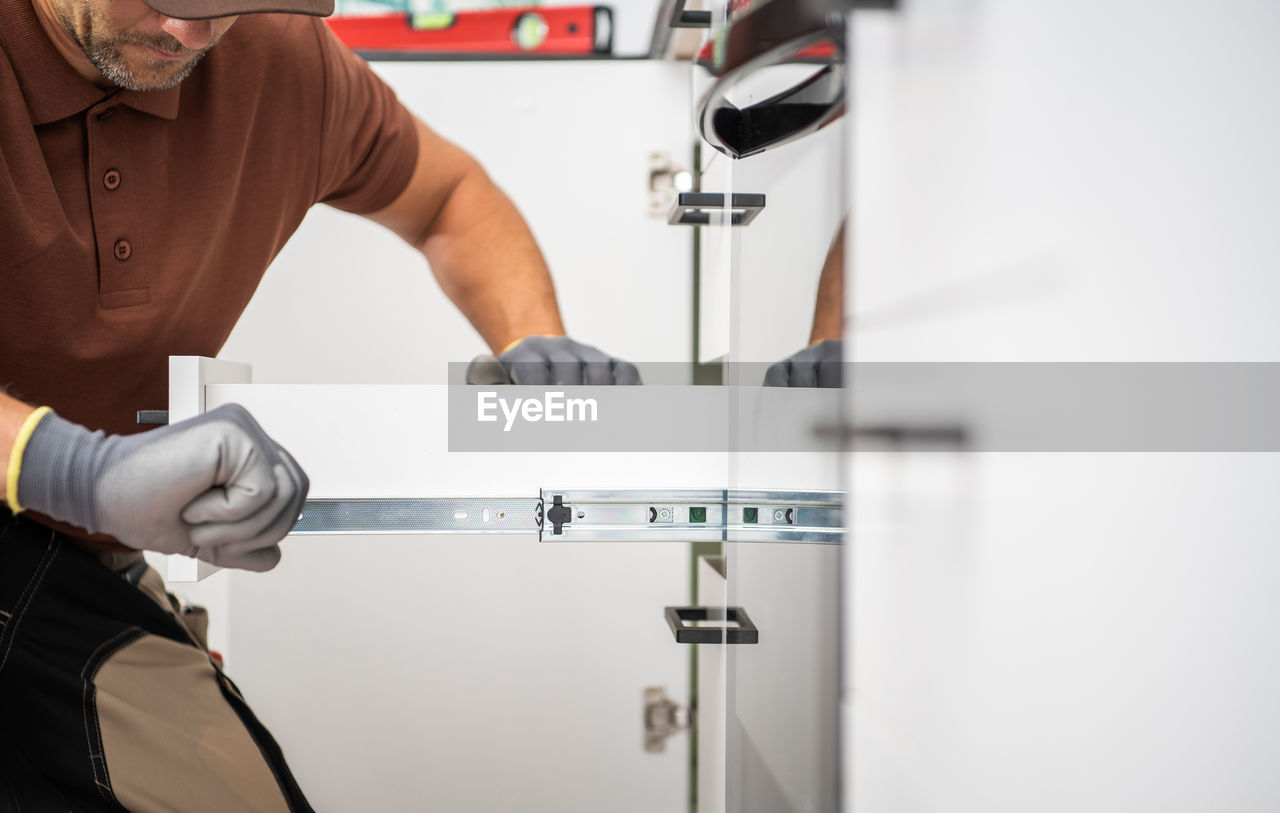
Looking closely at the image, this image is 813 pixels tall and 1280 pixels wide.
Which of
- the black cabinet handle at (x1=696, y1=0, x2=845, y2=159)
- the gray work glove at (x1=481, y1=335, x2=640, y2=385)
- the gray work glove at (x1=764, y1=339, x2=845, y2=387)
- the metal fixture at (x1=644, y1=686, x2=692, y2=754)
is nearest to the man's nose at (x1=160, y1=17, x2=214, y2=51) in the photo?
the gray work glove at (x1=481, y1=335, x2=640, y2=385)

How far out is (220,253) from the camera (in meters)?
0.88

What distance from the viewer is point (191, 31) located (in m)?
0.69

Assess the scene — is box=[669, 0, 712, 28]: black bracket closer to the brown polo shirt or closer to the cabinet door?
the cabinet door

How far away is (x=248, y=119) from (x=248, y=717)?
0.60 meters

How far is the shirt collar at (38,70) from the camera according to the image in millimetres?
688

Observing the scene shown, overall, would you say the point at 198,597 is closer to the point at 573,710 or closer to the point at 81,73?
the point at 573,710

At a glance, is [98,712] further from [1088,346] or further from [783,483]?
[1088,346]

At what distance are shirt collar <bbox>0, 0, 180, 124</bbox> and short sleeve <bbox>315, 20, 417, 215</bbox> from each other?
A: 11.1 inches

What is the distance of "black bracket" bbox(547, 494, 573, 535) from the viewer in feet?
2.03

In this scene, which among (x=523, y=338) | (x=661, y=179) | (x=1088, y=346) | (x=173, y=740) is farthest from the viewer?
(x=661, y=179)

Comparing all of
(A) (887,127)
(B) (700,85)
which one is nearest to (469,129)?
Answer: (B) (700,85)
